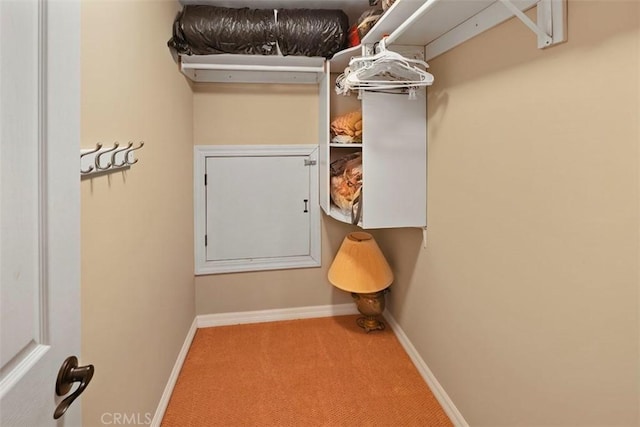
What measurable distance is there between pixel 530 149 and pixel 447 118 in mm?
597

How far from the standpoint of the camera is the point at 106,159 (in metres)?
1.12

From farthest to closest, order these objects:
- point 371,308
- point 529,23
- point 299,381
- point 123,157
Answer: point 371,308
point 299,381
point 123,157
point 529,23

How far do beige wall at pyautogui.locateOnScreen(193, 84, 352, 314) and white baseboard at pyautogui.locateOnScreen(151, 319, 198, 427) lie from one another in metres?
0.28

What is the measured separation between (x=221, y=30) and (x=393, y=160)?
50.1 inches

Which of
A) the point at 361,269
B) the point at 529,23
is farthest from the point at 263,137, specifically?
the point at 529,23

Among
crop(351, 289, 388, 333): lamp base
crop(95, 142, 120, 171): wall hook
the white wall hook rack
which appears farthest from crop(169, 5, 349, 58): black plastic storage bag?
crop(351, 289, 388, 333): lamp base

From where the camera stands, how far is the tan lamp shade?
231 cm

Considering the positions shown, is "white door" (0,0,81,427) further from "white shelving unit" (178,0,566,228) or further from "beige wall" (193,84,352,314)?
"beige wall" (193,84,352,314)

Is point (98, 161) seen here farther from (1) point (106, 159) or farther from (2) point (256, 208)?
(2) point (256, 208)

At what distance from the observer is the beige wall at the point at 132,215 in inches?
41.2

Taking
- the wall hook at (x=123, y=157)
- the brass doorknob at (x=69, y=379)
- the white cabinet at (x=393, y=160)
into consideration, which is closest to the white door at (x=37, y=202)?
the brass doorknob at (x=69, y=379)

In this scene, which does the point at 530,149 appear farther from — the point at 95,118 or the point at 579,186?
the point at 95,118

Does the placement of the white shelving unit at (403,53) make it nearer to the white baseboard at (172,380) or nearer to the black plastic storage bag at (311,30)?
the black plastic storage bag at (311,30)

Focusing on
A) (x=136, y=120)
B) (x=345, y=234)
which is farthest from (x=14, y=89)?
(x=345, y=234)
